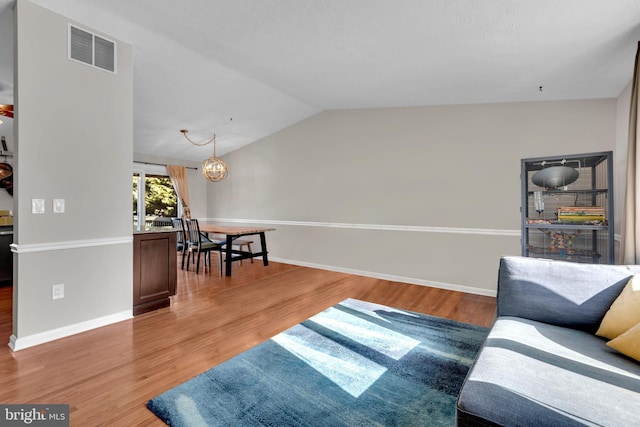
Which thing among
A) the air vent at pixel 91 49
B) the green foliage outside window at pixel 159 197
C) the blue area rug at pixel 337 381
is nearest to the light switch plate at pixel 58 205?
the air vent at pixel 91 49

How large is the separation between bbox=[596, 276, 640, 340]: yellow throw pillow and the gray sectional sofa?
0.07 metres

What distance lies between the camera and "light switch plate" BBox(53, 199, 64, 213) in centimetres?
260

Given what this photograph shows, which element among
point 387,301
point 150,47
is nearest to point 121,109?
point 150,47

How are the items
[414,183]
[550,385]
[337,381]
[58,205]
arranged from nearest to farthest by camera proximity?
1. [550,385]
2. [337,381]
3. [58,205]
4. [414,183]

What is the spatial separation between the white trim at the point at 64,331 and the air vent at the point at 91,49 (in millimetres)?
2345

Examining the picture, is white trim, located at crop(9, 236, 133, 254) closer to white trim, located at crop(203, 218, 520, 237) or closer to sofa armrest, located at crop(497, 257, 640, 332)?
white trim, located at crop(203, 218, 520, 237)

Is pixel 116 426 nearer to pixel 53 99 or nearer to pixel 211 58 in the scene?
pixel 53 99

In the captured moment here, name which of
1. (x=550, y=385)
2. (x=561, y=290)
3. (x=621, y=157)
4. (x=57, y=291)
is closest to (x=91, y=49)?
(x=57, y=291)

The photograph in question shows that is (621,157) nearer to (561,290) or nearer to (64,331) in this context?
(561,290)

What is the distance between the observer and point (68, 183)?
8.79 ft

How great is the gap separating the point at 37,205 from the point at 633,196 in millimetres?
4530

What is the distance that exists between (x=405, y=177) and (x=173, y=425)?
3.99 metres

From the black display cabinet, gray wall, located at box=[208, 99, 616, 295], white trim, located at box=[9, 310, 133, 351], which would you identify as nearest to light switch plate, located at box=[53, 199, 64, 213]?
white trim, located at box=[9, 310, 133, 351]

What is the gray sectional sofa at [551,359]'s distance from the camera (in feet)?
3.62
